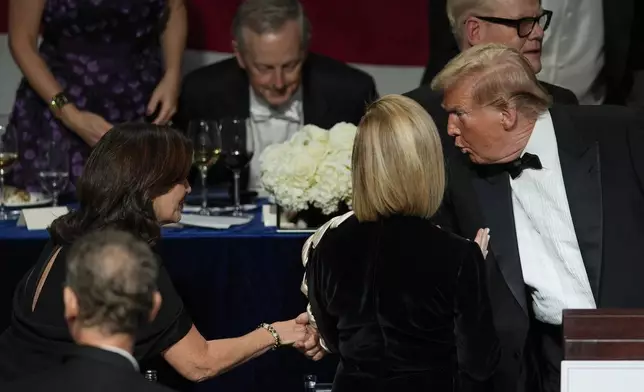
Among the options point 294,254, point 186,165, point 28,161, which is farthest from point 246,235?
point 28,161

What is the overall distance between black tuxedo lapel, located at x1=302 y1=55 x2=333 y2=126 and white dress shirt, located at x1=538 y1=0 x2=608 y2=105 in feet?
3.00

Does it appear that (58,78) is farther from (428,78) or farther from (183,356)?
(183,356)

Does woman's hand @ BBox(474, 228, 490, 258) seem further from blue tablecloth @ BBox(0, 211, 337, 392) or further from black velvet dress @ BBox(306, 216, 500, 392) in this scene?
blue tablecloth @ BBox(0, 211, 337, 392)

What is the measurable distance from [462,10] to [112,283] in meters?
1.73

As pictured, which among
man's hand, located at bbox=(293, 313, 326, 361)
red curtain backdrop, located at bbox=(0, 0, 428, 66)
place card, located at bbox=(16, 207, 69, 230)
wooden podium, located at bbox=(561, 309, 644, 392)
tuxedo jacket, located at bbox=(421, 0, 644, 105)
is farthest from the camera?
red curtain backdrop, located at bbox=(0, 0, 428, 66)

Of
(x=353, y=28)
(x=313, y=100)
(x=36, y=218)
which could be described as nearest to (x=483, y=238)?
(x=36, y=218)

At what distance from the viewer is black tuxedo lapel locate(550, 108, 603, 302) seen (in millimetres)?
2828

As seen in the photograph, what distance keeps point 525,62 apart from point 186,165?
2.73 ft

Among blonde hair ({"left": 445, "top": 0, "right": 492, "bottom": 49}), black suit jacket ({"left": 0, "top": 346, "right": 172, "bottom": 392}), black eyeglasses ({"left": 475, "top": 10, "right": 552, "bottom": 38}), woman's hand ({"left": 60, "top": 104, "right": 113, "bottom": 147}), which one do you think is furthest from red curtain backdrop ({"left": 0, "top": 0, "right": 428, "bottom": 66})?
black suit jacket ({"left": 0, "top": 346, "right": 172, "bottom": 392})

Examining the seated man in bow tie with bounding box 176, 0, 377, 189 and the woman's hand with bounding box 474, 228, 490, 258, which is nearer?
the woman's hand with bounding box 474, 228, 490, 258

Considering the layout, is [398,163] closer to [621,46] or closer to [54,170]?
[54,170]

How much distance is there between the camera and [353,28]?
504 centimetres

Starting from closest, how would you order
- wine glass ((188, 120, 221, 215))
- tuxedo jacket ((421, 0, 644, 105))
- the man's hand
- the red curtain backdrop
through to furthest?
the man's hand → wine glass ((188, 120, 221, 215)) → tuxedo jacket ((421, 0, 644, 105)) → the red curtain backdrop

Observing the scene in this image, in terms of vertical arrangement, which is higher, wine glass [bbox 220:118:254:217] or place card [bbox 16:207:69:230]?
wine glass [bbox 220:118:254:217]
